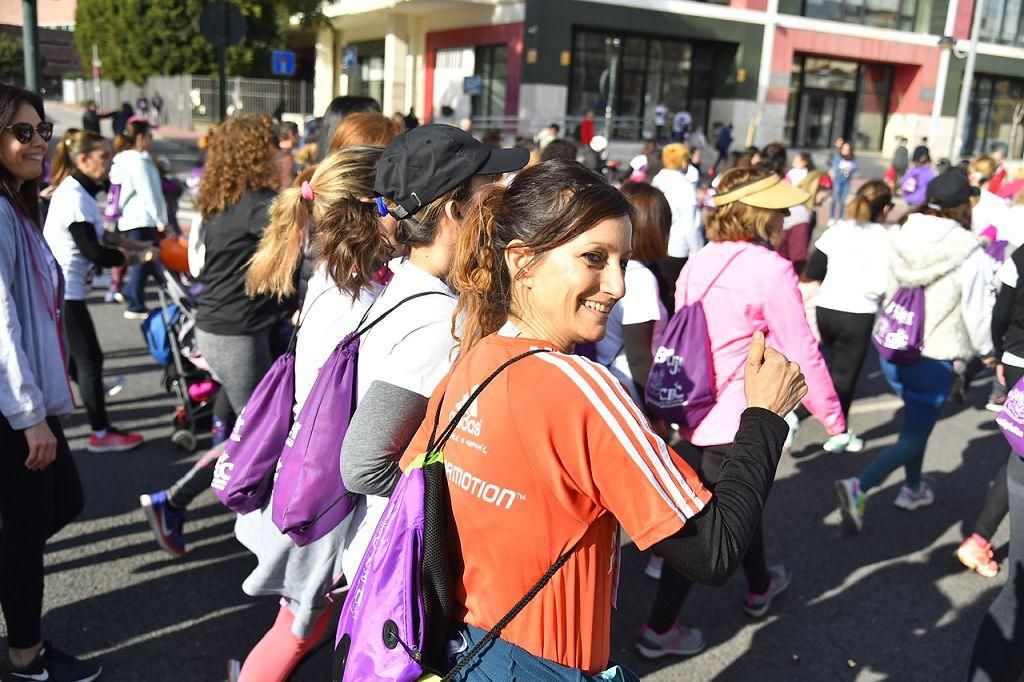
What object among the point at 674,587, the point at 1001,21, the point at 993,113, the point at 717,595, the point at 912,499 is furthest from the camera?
the point at 993,113

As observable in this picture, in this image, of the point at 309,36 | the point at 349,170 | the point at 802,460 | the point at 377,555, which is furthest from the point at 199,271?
the point at 309,36

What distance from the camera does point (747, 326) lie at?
10.7ft

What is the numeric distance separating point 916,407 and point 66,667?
13.7 feet

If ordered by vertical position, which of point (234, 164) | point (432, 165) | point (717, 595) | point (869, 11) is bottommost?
point (717, 595)

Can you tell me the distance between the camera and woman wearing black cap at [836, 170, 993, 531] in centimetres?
447

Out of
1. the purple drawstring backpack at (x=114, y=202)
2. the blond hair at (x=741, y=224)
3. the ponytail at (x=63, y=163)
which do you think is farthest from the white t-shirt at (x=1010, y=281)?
the purple drawstring backpack at (x=114, y=202)

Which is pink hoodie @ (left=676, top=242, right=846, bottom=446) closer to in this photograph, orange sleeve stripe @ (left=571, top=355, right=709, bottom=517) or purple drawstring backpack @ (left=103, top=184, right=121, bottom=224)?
orange sleeve stripe @ (left=571, top=355, right=709, bottom=517)

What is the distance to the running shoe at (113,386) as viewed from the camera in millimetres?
5988

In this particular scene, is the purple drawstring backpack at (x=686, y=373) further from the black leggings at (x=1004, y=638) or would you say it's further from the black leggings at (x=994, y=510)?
the black leggings at (x=994, y=510)

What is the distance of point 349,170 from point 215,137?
1718 mm

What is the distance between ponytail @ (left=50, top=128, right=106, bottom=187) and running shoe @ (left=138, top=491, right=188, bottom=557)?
272 cm

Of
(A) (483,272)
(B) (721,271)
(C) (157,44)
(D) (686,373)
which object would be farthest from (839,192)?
(C) (157,44)

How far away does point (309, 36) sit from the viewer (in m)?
38.5

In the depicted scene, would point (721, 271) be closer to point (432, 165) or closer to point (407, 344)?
point (432, 165)
